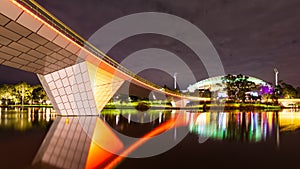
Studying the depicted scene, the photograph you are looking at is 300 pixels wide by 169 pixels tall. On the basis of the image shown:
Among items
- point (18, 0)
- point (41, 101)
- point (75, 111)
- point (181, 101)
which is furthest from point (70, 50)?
point (41, 101)

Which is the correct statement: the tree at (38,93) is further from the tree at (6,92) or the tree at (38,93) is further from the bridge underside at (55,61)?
the bridge underside at (55,61)

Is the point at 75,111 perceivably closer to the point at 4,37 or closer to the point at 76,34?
the point at 76,34

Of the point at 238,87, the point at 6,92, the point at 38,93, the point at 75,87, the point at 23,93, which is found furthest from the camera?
the point at 6,92

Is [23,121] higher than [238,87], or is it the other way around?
[238,87]

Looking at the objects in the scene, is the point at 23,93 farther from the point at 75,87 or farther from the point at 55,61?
the point at 55,61

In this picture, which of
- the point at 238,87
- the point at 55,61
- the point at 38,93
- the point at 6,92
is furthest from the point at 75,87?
the point at 6,92

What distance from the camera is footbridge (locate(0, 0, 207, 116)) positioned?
48.5 ft

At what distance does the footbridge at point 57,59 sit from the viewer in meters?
14.8

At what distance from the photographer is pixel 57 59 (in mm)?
22984

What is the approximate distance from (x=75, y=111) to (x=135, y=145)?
2075 centimetres

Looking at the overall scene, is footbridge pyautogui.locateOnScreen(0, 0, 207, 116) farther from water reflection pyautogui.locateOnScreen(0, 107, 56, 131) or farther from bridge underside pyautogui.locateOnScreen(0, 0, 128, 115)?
water reflection pyautogui.locateOnScreen(0, 107, 56, 131)

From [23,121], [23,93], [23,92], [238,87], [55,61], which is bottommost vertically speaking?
[23,121]

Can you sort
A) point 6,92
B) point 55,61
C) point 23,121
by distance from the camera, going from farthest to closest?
point 6,92 < point 55,61 < point 23,121

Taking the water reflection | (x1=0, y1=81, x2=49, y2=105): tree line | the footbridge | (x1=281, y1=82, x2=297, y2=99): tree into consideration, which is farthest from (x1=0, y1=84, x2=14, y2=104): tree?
(x1=281, y1=82, x2=297, y2=99): tree
